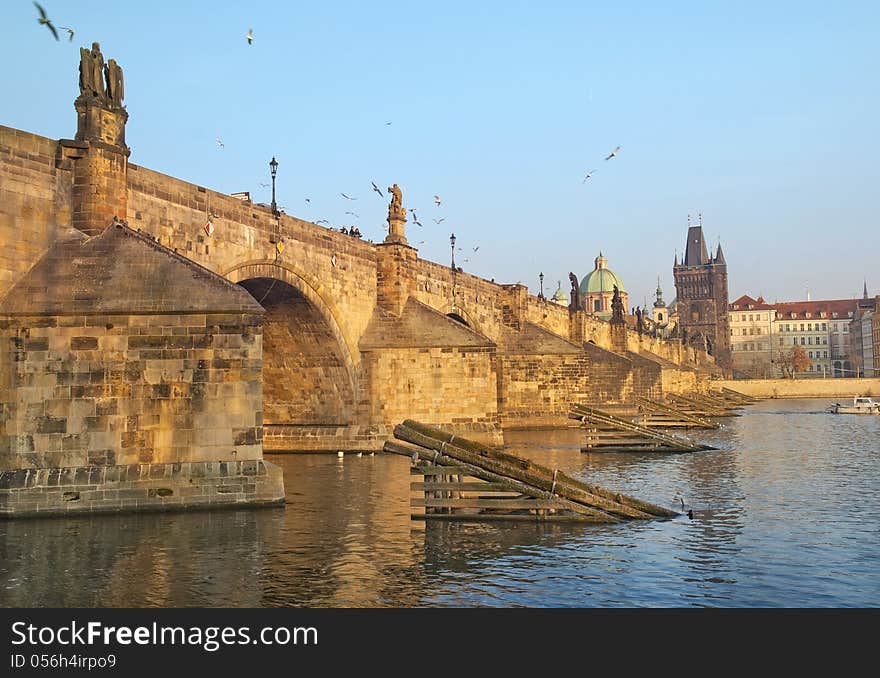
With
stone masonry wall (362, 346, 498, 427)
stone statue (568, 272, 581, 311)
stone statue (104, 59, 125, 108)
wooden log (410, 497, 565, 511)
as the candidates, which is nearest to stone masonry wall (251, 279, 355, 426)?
stone masonry wall (362, 346, 498, 427)

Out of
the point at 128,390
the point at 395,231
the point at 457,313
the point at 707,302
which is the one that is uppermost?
the point at 707,302

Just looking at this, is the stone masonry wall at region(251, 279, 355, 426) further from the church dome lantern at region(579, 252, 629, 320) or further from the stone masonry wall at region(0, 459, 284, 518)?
the church dome lantern at region(579, 252, 629, 320)

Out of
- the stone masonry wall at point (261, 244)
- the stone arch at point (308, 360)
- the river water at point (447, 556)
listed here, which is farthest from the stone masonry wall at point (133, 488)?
the stone arch at point (308, 360)

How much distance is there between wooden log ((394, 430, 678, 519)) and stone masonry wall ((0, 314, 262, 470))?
3.36m

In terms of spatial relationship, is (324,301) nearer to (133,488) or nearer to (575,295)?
(133,488)

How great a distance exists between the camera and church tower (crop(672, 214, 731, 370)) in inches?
6964

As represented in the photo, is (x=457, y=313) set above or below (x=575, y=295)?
below

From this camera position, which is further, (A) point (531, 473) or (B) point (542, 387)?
(B) point (542, 387)

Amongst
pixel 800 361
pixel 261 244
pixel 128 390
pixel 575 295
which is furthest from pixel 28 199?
pixel 800 361

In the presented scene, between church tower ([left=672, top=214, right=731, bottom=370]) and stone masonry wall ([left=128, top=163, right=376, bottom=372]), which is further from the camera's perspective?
church tower ([left=672, top=214, right=731, bottom=370])

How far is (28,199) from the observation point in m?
18.3

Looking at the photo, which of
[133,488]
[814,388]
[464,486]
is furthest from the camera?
[814,388]

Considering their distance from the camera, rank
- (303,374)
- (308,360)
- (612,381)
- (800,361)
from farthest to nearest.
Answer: (800,361) < (612,381) < (303,374) < (308,360)

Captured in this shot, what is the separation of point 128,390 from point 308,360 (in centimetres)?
1653
